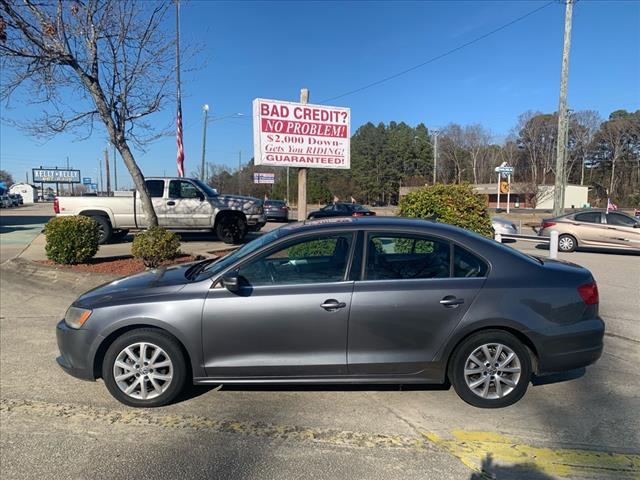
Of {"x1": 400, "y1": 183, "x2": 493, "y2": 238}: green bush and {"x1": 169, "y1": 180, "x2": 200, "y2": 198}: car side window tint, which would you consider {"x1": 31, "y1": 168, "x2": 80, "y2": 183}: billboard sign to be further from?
{"x1": 400, "y1": 183, "x2": 493, "y2": 238}: green bush

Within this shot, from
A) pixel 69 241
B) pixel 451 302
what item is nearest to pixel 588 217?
pixel 451 302

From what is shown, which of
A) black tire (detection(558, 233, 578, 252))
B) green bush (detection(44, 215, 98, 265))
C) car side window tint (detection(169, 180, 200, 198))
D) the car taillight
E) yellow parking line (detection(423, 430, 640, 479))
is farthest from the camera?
black tire (detection(558, 233, 578, 252))

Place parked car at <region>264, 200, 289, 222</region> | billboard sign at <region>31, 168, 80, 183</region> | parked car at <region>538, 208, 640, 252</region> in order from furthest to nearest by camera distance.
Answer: billboard sign at <region>31, 168, 80, 183</region> < parked car at <region>264, 200, 289, 222</region> < parked car at <region>538, 208, 640, 252</region>

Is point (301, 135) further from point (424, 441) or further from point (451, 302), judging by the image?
point (424, 441)

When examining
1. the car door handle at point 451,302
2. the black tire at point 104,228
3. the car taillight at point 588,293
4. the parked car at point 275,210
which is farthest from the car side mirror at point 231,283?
the parked car at point 275,210

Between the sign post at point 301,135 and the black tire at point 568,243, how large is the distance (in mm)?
8168

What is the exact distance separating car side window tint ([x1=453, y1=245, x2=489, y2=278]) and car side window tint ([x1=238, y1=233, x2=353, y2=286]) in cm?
89

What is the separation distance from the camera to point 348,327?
11.7 ft

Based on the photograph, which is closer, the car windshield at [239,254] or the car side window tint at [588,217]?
the car windshield at [239,254]

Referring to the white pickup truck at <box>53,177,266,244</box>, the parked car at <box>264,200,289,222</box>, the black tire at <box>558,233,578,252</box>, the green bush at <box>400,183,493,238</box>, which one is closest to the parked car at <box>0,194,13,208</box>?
the parked car at <box>264,200,289,222</box>

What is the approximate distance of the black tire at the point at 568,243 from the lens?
14570 mm

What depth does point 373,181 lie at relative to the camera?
3403 inches

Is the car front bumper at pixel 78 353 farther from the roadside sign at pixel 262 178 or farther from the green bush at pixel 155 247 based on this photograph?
the roadside sign at pixel 262 178

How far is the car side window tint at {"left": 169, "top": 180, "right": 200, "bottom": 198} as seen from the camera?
1330 cm
